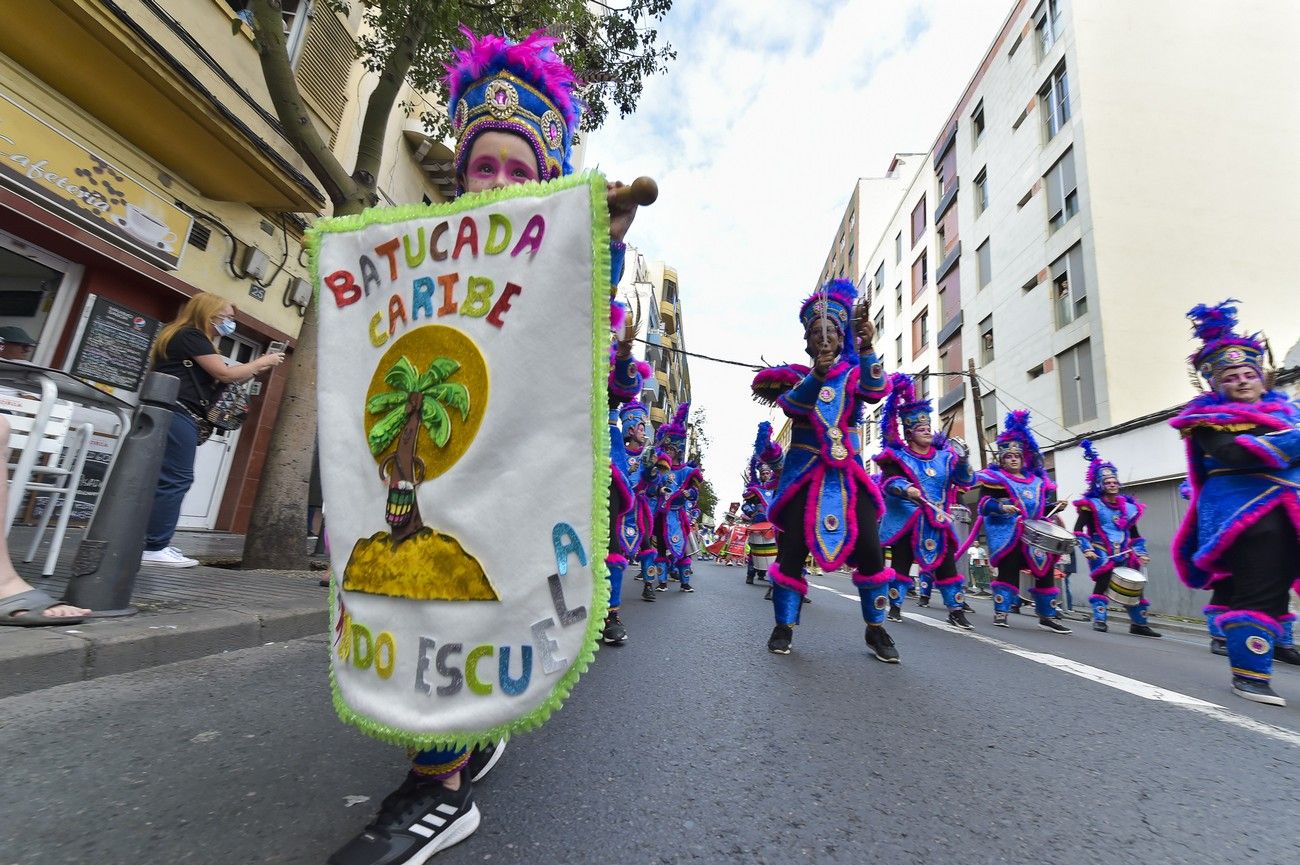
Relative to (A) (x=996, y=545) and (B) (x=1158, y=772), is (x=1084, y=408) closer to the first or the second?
(A) (x=996, y=545)

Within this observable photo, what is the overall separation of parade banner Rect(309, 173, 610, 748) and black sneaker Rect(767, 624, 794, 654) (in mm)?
2836

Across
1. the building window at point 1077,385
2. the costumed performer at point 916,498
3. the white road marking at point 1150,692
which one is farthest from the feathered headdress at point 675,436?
the building window at point 1077,385

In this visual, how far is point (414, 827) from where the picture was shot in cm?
128

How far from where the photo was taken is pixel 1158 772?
196 centimetres

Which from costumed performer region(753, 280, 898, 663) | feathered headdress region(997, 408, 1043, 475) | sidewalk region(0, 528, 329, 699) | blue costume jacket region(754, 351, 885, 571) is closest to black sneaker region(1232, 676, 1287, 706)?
costumed performer region(753, 280, 898, 663)

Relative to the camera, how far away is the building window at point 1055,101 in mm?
18359

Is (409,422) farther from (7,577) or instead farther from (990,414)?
(990,414)

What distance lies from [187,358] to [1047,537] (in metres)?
7.06

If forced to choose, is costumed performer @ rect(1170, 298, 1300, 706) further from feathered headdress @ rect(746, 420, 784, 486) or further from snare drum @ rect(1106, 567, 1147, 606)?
snare drum @ rect(1106, 567, 1147, 606)

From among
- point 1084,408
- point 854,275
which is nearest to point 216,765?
point 1084,408

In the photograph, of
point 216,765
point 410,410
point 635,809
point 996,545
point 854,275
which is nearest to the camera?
point 410,410

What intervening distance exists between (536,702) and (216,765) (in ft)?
3.72

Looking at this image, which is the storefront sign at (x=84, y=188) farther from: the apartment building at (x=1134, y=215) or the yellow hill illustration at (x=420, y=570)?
the apartment building at (x=1134, y=215)

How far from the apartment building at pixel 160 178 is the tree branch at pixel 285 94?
382 mm
